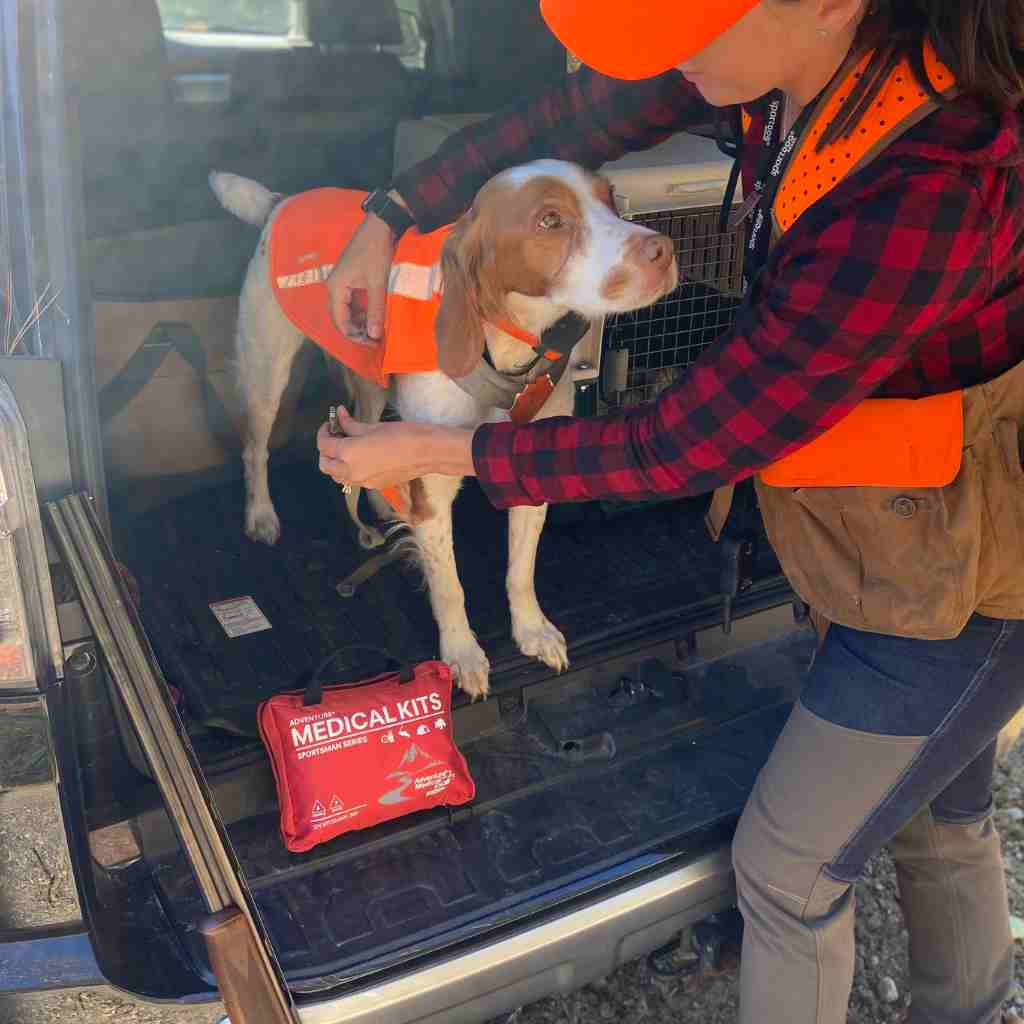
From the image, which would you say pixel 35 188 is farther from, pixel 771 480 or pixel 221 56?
pixel 221 56

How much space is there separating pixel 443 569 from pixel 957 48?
1.62m

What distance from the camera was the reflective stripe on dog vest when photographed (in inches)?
55.8

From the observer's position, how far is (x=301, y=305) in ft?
8.69

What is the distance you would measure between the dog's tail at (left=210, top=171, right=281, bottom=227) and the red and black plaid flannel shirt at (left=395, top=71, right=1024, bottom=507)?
1.64 meters

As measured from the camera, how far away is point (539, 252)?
2.21 m

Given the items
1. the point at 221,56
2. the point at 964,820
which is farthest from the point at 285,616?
the point at 221,56

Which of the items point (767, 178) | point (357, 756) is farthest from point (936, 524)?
point (357, 756)

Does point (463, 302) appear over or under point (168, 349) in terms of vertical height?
over

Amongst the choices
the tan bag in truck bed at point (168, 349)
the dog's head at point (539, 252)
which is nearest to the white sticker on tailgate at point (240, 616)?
the tan bag in truck bed at point (168, 349)

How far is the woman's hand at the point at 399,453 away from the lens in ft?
5.98

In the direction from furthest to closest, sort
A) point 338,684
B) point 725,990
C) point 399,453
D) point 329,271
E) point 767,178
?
point 329,271 < point 725,990 < point 338,684 < point 399,453 < point 767,178

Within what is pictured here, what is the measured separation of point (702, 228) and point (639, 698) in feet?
3.67

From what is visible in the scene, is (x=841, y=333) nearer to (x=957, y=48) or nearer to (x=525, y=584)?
(x=957, y=48)

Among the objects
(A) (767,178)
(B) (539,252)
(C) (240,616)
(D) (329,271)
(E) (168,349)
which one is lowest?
(C) (240,616)
